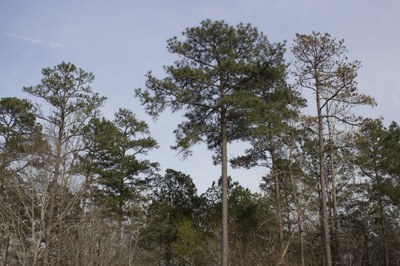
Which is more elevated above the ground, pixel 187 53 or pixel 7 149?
pixel 187 53

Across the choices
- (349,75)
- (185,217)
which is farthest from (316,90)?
(185,217)

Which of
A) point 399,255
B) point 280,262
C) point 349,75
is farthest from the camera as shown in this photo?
point 399,255

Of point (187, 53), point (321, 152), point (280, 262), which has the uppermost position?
point (187, 53)

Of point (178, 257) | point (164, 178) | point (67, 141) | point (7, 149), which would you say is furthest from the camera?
point (164, 178)

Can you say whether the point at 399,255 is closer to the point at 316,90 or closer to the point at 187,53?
the point at 316,90

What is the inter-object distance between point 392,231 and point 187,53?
60.8 ft

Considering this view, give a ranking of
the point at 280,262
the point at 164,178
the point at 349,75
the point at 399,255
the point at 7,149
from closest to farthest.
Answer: the point at 280,262
the point at 349,75
the point at 7,149
the point at 399,255
the point at 164,178

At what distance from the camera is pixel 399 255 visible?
1037 inches

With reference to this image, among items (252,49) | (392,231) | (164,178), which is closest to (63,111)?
(252,49)

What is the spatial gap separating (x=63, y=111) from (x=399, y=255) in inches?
842

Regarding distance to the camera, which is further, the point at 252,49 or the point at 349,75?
the point at 252,49

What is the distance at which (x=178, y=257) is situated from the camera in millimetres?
29375

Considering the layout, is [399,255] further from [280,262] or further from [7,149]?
[7,149]

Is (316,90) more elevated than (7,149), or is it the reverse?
(316,90)
